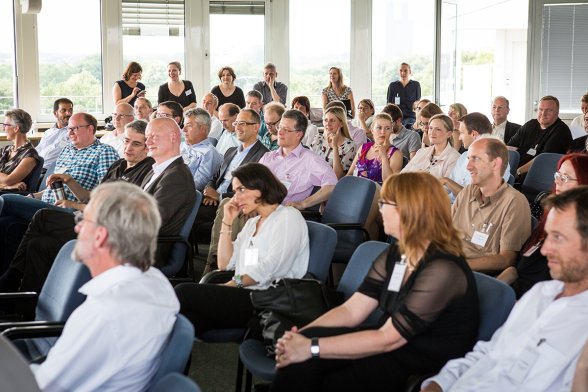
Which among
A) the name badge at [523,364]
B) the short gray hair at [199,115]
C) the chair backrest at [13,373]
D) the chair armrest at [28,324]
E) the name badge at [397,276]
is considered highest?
the short gray hair at [199,115]

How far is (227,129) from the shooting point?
7.66 m

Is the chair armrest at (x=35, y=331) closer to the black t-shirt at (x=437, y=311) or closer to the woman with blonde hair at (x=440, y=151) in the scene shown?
the black t-shirt at (x=437, y=311)

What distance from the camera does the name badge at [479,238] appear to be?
3631 mm

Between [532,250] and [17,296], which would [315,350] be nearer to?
[532,250]

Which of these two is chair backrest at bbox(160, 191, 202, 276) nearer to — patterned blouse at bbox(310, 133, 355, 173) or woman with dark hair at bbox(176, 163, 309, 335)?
woman with dark hair at bbox(176, 163, 309, 335)

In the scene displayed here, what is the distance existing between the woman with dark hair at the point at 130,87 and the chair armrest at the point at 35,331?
7.05 meters

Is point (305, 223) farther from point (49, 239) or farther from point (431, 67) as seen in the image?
point (431, 67)

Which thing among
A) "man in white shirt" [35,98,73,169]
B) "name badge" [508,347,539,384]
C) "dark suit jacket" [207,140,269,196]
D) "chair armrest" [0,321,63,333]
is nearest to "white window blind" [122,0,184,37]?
"man in white shirt" [35,98,73,169]

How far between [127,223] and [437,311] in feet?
3.27

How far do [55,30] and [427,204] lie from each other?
8.79 m

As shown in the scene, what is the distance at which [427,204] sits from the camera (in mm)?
2455

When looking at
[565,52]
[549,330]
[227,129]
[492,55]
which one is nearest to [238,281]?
[549,330]

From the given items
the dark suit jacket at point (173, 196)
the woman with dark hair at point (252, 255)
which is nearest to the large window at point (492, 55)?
the dark suit jacket at point (173, 196)

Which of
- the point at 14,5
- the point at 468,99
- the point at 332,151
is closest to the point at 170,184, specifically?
the point at 332,151
